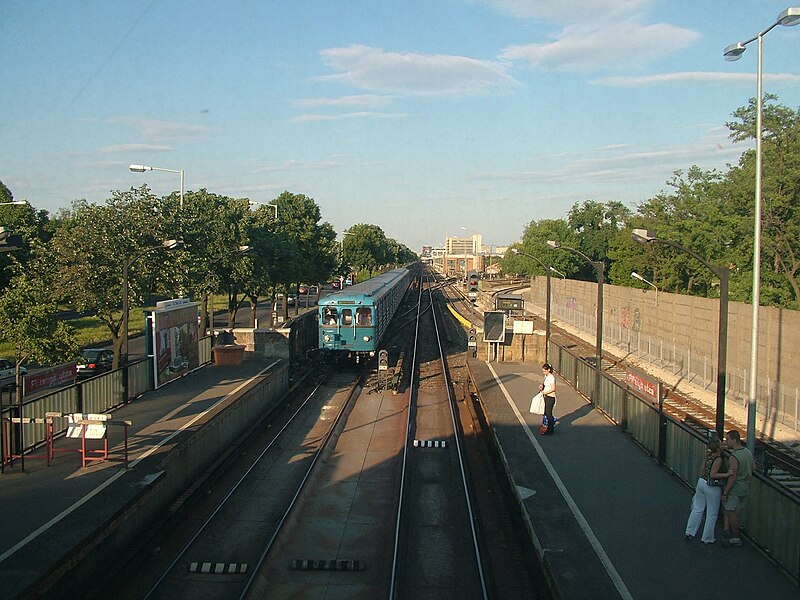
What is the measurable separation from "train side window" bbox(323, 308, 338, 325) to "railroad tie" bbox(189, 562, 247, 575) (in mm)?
19227

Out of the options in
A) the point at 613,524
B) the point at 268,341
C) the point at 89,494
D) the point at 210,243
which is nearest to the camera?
the point at 613,524

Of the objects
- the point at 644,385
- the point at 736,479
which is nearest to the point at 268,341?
the point at 644,385

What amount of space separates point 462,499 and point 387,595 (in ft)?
15.7

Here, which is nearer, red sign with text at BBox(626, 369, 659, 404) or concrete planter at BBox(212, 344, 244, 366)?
red sign with text at BBox(626, 369, 659, 404)

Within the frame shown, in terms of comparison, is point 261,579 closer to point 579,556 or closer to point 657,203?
point 579,556

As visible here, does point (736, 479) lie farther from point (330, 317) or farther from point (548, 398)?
point (330, 317)

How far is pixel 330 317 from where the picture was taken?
29844mm

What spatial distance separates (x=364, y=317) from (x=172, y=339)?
9.76 m

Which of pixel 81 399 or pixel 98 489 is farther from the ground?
pixel 81 399

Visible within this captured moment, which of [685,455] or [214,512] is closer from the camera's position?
[685,455]

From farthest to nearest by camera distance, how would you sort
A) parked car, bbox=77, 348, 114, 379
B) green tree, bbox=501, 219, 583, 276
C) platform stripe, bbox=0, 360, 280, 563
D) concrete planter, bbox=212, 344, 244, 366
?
green tree, bbox=501, 219, 583, 276 → parked car, bbox=77, 348, 114, 379 → concrete planter, bbox=212, 344, 244, 366 → platform stripe, bbox=0, 360, 280, 563

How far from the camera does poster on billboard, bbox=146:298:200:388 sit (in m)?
20.1

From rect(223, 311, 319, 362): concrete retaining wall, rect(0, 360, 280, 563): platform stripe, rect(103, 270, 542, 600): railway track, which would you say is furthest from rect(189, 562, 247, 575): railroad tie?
rect(223, 311, 319, 362): concrete retaining wall

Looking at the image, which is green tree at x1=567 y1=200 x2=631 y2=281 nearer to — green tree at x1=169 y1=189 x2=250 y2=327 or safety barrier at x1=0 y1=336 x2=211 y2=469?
green tree at x1=169 y1=189 x2=250 y2=327
